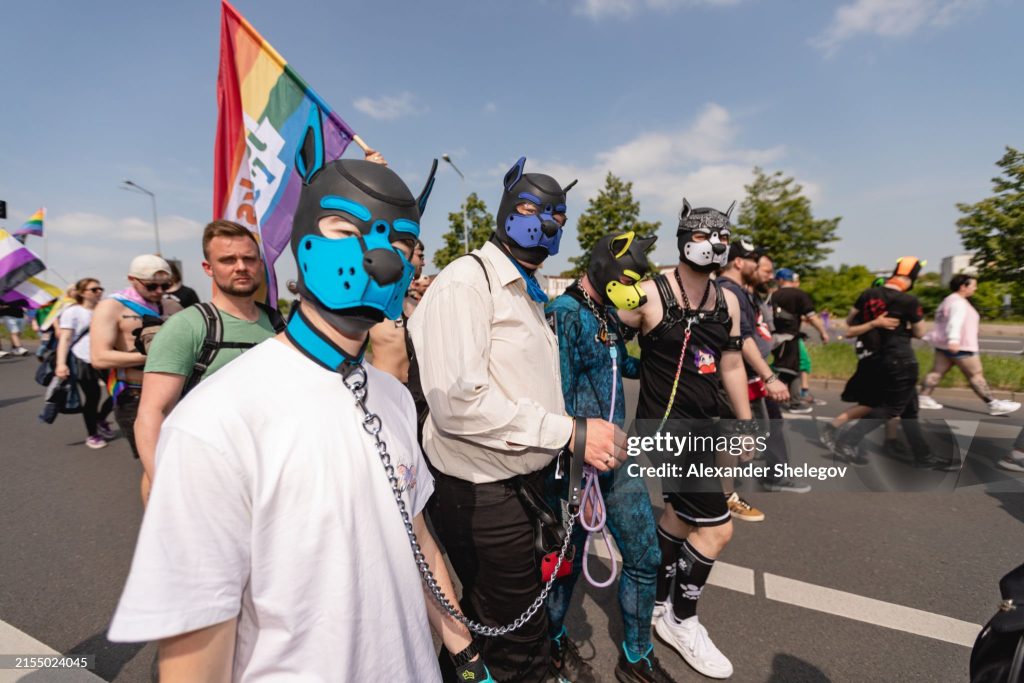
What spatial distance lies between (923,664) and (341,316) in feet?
10.4

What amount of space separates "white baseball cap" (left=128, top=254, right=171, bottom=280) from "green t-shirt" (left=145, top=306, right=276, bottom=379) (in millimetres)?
1465

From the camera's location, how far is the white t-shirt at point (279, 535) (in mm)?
748

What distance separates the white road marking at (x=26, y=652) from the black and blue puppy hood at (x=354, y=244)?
8.35 feet

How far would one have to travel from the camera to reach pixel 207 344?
88.1 inches

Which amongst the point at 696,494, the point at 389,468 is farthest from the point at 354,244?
the point at 696,494

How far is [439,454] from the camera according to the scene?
182cm

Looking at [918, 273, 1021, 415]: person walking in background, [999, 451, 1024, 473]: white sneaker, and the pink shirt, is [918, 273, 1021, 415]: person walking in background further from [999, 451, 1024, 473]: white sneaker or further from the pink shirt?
[999, 451, 1024, 473]: white sneaker

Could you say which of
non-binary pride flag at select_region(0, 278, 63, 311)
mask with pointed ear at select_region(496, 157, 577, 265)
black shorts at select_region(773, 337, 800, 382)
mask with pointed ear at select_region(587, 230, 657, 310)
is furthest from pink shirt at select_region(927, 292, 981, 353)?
non-binary pride flag at select_region(0, 278, 63, 311)

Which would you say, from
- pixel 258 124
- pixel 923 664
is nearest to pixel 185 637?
pixel 923 664

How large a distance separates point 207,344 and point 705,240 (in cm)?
254

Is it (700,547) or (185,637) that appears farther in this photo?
(700,547)

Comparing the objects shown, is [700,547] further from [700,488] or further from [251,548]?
[251,548]

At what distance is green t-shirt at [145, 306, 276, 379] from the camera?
2.13 m

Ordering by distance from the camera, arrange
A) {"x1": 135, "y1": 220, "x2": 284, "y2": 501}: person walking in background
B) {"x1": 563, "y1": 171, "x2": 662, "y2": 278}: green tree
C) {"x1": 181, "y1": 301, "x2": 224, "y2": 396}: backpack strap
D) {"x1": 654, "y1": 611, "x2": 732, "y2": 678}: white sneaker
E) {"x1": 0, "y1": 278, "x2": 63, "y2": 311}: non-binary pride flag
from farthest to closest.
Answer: {"x1": 563, "y1": 171, "x2": 662, "y2": 278}: green tree
{"x1": 0, "y1": 278, "x2": 63, "y2": 311}: non-binary pride flag
{"x1": 654, "y1": 611, "x2": 732, "y2": 678}: white sneaker
{"x1": 181, "y1": 301, "x2": 224, "y2": 396}: backpack strap
{"x1": 135, "y1": 220, "x2": 284, "y2": 501}: person walking in background
